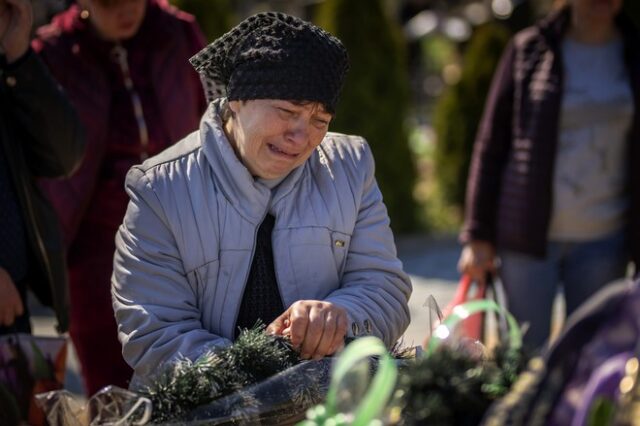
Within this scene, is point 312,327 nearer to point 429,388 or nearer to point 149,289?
point 149,289

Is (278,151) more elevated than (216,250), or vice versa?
(278,151)

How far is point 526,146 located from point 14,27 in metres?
2.09

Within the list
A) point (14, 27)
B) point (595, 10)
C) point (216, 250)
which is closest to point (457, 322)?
point (216, 250)

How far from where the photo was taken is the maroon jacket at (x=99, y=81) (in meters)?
4.26

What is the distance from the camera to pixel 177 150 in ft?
9.66

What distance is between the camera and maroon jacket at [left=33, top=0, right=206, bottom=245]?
4.26m

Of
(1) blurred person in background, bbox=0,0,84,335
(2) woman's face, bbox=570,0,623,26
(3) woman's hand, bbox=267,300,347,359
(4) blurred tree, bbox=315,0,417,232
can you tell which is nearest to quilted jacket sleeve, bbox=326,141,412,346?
(3) woman's hand, bbox=267,300,347,359

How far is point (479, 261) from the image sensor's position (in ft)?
15.6

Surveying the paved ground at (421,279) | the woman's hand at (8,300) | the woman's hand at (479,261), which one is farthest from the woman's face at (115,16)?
the paved ground at (421,279)

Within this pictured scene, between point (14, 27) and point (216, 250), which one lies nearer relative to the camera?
point (216, 250)

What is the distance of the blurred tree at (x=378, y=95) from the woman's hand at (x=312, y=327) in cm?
658

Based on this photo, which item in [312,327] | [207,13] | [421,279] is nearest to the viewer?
[312,327]

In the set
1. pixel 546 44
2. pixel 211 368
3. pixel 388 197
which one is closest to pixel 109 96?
pixel 546 44

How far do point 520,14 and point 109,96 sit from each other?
11.1 m
